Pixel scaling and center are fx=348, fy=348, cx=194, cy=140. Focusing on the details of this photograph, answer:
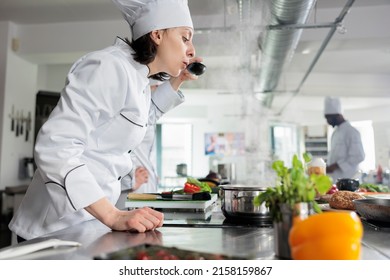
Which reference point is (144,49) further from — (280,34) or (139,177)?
(280,34)

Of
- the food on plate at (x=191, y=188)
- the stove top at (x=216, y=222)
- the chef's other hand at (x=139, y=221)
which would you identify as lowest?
the stove top at (x=216, y=222)

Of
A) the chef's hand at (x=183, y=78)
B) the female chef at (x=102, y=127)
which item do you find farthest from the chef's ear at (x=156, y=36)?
the chef's hand at (x=183, y=78)

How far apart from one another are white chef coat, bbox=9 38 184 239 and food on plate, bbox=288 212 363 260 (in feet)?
1.70

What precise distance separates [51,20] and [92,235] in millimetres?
3721

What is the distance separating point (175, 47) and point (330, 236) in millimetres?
768

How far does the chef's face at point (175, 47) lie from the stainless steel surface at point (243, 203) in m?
0.43

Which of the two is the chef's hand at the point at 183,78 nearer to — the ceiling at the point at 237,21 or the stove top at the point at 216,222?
the stove top at the point at 216,222

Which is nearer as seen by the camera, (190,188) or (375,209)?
Result: (375,209)

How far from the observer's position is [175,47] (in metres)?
1.08

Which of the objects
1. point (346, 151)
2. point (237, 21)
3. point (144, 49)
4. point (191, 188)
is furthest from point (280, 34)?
point (144, 49)

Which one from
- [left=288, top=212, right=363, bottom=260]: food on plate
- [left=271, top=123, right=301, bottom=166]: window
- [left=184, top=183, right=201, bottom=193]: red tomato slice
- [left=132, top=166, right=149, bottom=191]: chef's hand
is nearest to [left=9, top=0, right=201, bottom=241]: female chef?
[left=184, top=183, right=201, bottom=193]: red tomato slice

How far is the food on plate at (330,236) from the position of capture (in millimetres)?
483

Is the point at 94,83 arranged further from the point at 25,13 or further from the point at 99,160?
the point at 25,13
